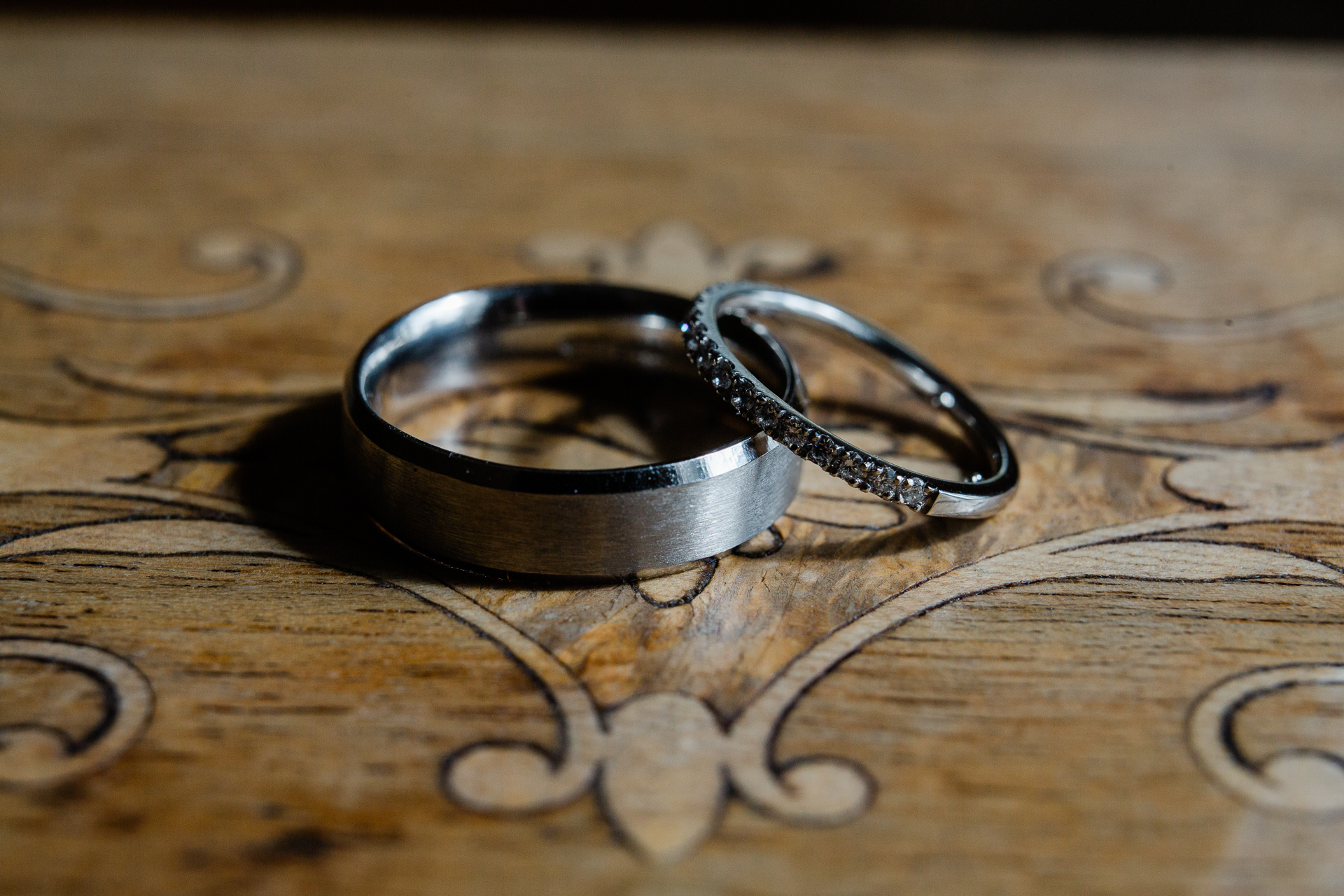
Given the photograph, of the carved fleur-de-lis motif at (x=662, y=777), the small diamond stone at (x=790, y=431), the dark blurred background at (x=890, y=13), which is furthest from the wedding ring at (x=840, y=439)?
the dark blurred background at (x=890, y=13)

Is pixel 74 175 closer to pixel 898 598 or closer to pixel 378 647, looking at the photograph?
pixel 378 647

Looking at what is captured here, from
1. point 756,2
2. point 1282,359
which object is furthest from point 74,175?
point 756,2

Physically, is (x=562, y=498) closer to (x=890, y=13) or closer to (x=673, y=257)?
(x=673, y=257)

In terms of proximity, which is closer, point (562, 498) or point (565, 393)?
point (562, 498)

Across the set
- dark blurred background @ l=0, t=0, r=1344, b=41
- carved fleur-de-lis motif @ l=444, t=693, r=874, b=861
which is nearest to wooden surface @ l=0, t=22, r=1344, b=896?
carved fleur-de-lis motif @ l=444, t=693, r=874, b=861

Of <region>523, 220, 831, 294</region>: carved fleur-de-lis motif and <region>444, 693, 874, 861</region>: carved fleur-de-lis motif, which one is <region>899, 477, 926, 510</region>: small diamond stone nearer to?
<region>444, 693, 874, 861</region>: carved fleur-de-lis motif

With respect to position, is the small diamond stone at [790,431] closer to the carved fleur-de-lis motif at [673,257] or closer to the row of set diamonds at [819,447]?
the row of set diamonds at [819,447]

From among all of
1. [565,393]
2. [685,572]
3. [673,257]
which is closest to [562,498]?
[685,572]
